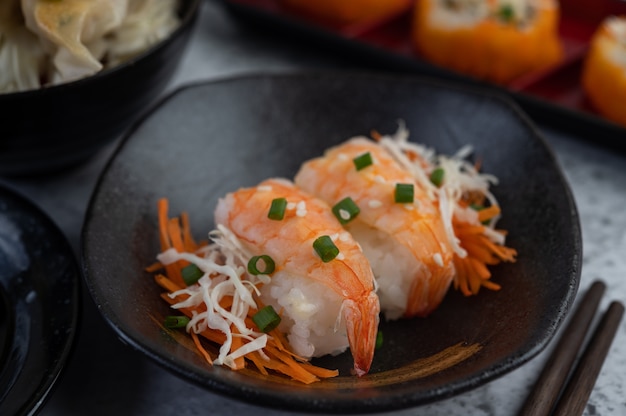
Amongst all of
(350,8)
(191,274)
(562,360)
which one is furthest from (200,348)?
(350,8)

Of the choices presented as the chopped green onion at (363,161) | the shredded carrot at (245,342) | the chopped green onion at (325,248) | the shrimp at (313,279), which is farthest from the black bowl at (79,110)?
the chopped green onion at (325,248)

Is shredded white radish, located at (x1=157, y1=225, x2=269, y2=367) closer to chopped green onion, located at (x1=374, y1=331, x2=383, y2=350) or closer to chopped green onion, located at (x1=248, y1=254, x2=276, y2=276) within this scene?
chopped green onion, located at (x1=248, y1=254, x2=276, y2=276)

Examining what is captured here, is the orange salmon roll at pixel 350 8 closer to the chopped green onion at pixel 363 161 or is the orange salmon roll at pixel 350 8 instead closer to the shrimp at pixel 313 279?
the chopped green onion at pixel 363 161

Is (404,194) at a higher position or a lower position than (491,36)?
higher

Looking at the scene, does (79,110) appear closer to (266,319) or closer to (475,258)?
(266,319)

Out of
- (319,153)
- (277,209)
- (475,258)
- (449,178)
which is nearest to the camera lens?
(277,209)

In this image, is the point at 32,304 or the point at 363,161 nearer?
the point at 32,304

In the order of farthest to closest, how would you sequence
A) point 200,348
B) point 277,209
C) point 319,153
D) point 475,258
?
point 319,153 < point 475,258 < point 277,209 < point 200,348

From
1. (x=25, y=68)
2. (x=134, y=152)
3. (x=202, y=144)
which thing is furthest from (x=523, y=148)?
(x=25, y=68)
